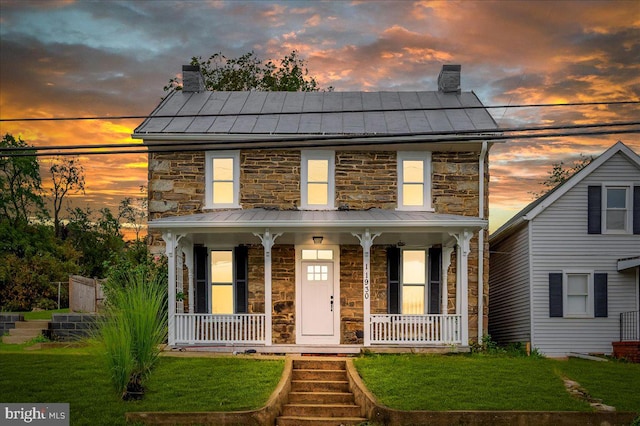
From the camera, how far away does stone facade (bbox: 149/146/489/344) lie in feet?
70.1

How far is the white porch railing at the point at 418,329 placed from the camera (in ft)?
64.6

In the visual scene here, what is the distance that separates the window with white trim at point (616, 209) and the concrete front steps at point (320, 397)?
890cm

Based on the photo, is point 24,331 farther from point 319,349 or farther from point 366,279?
point 366,279

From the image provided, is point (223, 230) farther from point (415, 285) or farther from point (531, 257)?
point (531, 257)

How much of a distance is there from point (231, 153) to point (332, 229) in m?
3.87

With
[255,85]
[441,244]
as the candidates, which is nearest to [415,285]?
[441,244]

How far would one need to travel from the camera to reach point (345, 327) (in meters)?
21.2

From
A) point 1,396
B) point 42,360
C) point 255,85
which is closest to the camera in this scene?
point 1,396

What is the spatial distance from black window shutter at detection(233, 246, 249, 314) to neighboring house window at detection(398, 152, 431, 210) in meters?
4.19

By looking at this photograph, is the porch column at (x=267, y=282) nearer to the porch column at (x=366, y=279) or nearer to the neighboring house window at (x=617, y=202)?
the porch column at (x=366, y=279)

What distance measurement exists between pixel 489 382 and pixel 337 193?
743 centimetres

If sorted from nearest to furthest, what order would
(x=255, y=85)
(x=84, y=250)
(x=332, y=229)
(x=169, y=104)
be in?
(x=332, y=229) < (x=169, y=104) < (x=255, y=85) < (x=84, y=250)

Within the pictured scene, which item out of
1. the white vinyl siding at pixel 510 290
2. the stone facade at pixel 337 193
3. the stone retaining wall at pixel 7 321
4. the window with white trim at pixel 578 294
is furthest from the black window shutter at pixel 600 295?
the stone retaining wall at pixel 7 321

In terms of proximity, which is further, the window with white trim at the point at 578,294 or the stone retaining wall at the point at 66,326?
the stone retaining wall at the point at 66,326
